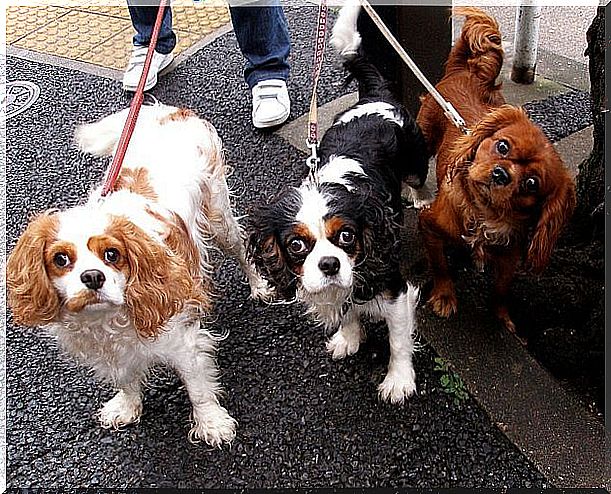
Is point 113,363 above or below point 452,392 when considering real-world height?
above

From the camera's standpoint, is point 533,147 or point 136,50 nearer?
point 533,147

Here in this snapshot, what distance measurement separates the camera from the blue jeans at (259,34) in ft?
14.4

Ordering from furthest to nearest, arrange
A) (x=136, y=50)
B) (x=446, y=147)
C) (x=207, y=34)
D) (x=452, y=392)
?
(x=207, y=34) → (x=136, y=50) → (x=446, y=147) → (x=452, y=392)

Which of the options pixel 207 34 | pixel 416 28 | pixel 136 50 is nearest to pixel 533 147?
pixel 416 28

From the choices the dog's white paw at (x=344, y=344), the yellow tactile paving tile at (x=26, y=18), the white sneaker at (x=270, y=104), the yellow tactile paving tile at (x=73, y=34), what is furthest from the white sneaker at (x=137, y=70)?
the dog's white paw at (x=344, y=344)

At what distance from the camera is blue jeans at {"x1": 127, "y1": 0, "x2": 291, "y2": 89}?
4.38 metres

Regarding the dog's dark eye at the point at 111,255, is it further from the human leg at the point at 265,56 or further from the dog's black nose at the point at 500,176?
the human leg at the point at 265,56

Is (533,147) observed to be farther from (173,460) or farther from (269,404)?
(173,460)

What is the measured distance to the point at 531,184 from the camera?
2609 mm

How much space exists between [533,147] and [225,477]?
1.68 metres

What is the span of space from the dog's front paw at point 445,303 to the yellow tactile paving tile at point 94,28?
119 inches

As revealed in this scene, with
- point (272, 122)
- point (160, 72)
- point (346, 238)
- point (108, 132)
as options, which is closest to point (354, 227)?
point (346, 238)

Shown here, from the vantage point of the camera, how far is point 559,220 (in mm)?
2646

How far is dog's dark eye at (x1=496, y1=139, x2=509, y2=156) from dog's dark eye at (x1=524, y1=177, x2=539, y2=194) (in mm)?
128
